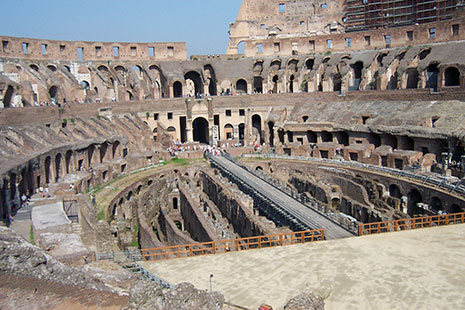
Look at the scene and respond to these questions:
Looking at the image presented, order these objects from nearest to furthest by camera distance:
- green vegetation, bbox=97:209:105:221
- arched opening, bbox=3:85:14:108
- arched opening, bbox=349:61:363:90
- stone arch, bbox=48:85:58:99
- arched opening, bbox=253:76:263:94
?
green vegetation, bbox=97:209:105:221 → arched opening, bbox=3:85:14:108 → stone arch, bbox=48:85:58:99 → arched opening, bbox=349:61:363:90 → arched opening, bbox=253:76:263:94

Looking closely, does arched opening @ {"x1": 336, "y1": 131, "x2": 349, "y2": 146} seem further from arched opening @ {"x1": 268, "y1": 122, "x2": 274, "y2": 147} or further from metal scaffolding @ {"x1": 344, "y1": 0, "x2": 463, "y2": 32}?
metal scaffolding @ {"x1": 344, "y1": 0, "x2": 463, "y2": 32}

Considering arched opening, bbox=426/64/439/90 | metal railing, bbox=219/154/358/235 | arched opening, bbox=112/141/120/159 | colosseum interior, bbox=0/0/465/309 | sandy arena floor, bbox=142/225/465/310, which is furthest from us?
arched opening, bbox=426/64/439/90

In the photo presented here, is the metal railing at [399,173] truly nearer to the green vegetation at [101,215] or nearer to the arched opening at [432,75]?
the arched opening at [432,75]

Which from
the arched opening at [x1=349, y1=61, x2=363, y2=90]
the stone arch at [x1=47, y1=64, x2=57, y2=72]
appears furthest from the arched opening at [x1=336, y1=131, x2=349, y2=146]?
the stone arch at [x1=47, y1=64, x2=57, y2=72]

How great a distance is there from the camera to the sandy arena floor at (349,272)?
11.3m

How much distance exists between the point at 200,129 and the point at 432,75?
2482cm

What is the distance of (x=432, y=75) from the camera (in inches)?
1549

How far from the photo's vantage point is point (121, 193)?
28625 mm

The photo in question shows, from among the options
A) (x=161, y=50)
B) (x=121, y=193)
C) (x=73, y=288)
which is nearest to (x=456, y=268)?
(x=73, y=288)

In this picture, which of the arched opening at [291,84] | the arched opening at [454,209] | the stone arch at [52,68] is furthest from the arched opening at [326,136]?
the stone arch at [52,68]

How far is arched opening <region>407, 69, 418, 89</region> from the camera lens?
41.3m

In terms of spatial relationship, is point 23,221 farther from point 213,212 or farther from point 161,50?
point 161,50

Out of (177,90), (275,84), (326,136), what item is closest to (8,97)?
(177,90)

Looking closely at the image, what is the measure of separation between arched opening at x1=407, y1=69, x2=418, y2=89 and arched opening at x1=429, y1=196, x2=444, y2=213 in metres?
19.4
